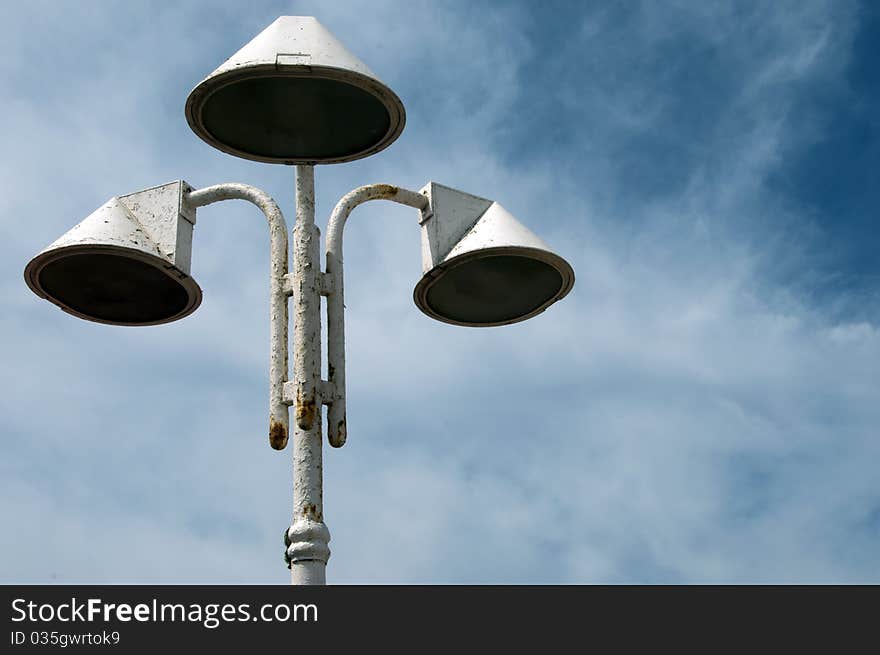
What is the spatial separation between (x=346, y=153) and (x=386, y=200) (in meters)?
0.43

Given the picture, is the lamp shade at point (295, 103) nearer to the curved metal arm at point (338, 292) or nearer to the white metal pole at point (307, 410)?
the curved metal arm at point (338, 292)

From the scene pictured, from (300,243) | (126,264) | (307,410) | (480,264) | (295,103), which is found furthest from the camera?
(480,264)

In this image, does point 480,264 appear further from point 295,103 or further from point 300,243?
point 295,103

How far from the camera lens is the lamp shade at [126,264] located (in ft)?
27.2

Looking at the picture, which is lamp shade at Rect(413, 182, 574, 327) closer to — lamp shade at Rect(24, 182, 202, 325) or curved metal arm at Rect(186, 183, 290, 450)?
curved metal arm at Rect(186, 183, 290, 450)

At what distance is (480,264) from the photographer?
29.3 feet

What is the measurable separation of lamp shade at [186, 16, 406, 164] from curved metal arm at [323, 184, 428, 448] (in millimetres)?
313

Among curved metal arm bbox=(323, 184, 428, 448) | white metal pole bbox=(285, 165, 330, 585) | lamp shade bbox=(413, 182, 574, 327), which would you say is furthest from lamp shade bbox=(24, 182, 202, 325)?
lamp shade bbox=(413, 182, 574, 327)

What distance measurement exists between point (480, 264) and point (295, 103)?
177 centimetres

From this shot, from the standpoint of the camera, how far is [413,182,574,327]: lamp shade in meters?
8.55

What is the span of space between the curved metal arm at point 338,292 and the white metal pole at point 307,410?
4.3 inches

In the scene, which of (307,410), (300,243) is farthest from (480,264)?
(307,410)
